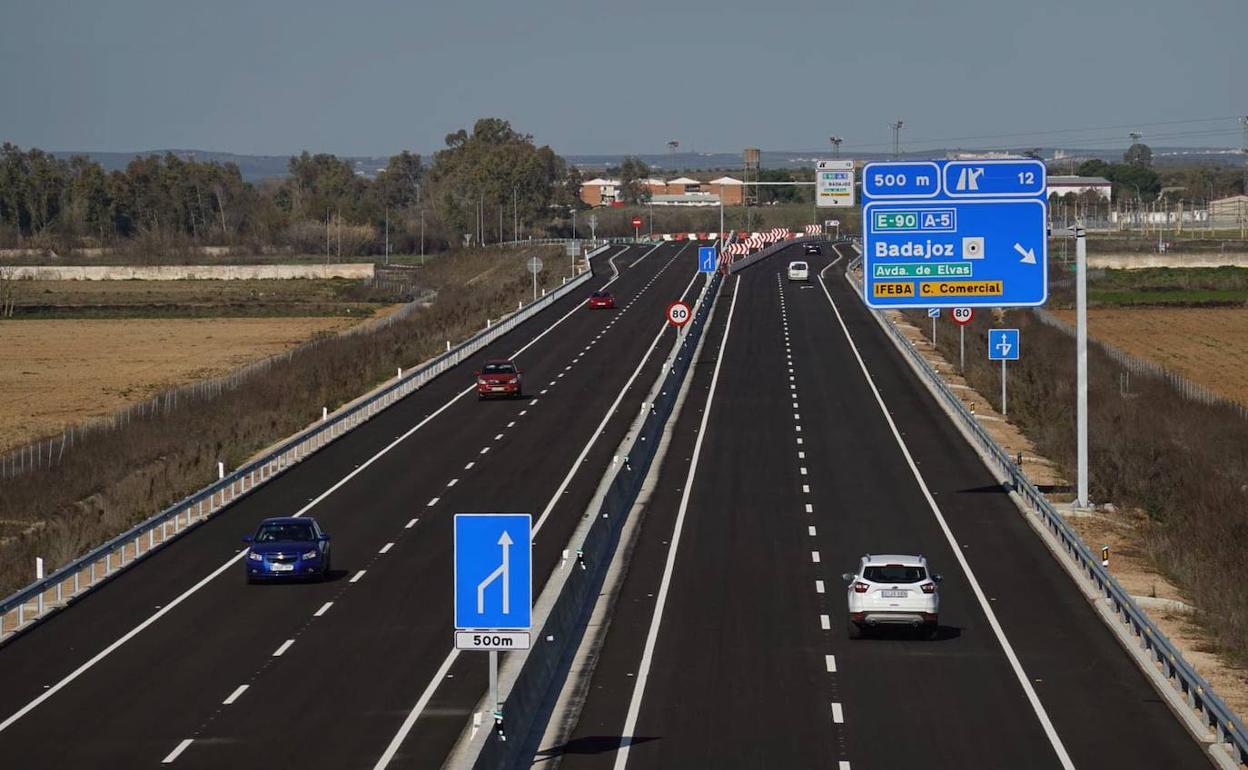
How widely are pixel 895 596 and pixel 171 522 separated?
18029 millimetres

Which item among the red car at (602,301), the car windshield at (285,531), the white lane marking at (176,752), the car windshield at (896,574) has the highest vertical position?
the red car at (602,301)

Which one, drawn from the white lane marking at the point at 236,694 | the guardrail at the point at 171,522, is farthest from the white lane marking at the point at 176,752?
the guardrail at the point at 171,522

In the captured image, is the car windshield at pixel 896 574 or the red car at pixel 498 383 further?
the red car at pixel 498 383

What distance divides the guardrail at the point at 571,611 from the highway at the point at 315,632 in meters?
0.92

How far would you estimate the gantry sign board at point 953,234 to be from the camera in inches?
1535

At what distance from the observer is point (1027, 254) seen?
39.1m

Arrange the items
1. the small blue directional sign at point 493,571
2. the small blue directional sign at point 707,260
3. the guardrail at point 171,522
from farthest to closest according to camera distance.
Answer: the small blue directional sign at point 707,260 → the guardrail at point 171,522 → the small blue directional sign at point 493,571

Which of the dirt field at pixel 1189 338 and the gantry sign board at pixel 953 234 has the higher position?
the gantry sign board at pixel 953 234

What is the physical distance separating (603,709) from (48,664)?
862cm

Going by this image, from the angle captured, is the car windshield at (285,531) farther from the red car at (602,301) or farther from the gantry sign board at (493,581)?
the red car at (602,301)

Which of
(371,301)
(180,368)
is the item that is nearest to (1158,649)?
(180,368)

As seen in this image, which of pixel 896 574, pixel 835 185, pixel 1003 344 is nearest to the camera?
pixel 896 574

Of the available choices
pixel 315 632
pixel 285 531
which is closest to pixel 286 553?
pixel 285 531

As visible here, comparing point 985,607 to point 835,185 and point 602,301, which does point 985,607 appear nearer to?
point 602,301
